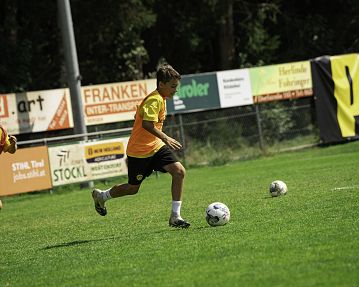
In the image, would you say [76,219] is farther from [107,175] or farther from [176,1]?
[176,1]

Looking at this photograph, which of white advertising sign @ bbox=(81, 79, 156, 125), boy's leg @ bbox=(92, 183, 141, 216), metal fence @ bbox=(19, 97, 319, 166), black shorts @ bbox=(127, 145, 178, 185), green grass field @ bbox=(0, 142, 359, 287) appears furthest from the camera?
metal fence @ bbox=(19, 97, 319, 166)

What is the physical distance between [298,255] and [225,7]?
27.7 metres

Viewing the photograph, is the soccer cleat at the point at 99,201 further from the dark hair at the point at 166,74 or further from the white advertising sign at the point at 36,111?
the white advertising sign at the point at 36,111

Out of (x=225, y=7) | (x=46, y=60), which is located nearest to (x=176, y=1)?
(x=225, y=7)

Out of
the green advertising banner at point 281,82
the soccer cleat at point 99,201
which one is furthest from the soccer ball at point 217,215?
the green advertising banner at point 281,82

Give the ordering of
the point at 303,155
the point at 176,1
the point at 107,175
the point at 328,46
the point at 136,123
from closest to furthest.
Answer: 1. the point at 136,123
2. the point at 107,175
3. the point at 303,155
4. the point at 176,1
5. the point at 328,46

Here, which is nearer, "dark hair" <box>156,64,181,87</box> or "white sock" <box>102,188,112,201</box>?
"dark hair" <box>156,64,181,87</box>

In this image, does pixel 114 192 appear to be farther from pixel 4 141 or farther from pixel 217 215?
pixel 4 141

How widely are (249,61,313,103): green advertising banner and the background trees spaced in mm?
6060

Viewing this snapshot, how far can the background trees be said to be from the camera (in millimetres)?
30781

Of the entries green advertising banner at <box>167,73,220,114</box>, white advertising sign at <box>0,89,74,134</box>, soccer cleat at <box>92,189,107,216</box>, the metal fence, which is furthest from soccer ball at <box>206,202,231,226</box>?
green advertising banner at <box>167,73,220,114</box>

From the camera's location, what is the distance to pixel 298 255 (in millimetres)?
7488

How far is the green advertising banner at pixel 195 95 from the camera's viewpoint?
25203mm

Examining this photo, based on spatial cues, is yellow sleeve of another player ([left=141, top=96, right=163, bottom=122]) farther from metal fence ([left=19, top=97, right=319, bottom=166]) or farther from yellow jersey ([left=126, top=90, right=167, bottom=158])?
metal fence ([left=19, top=97, right=319, bottom=166])
